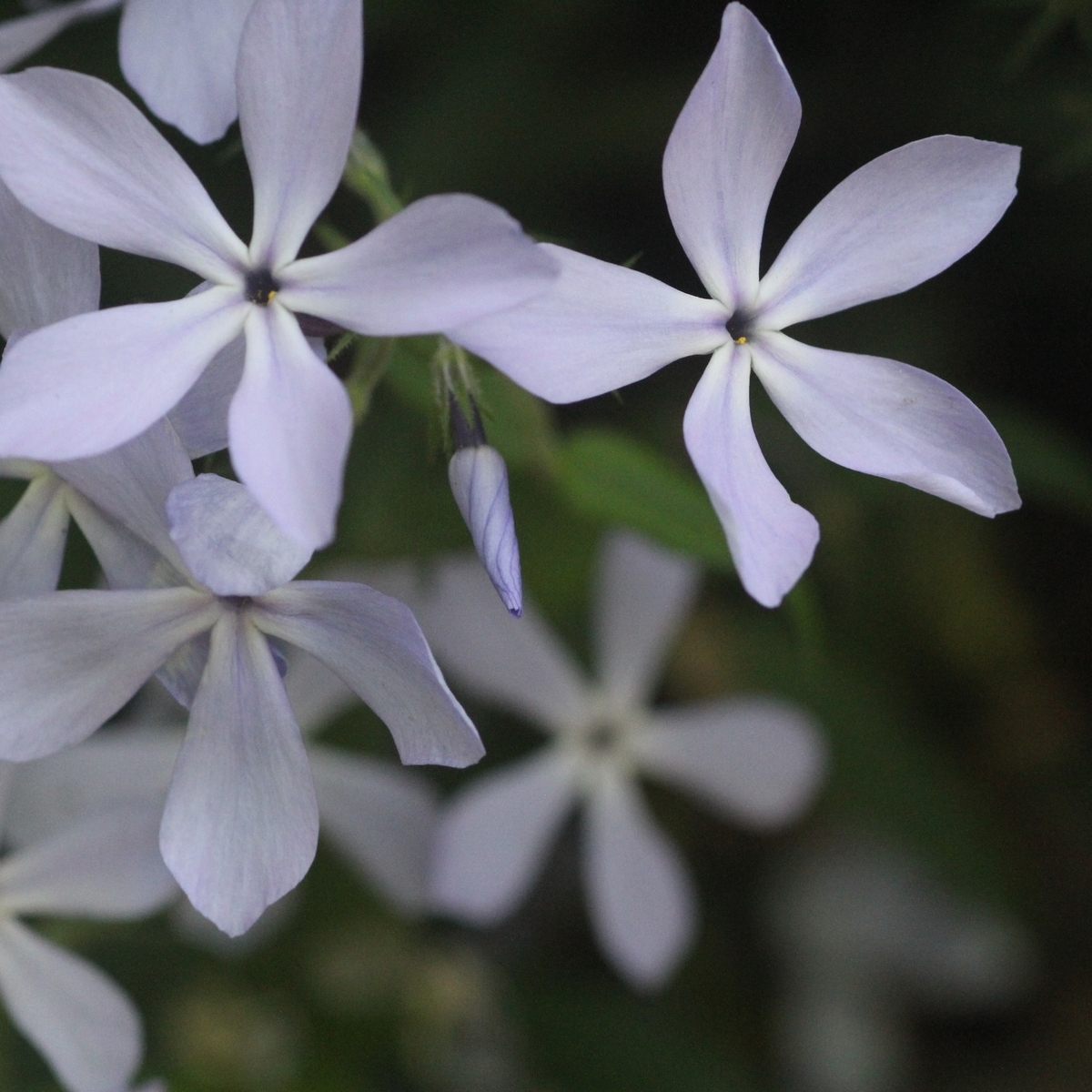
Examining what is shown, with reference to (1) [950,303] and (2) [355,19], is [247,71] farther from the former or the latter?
(1) [950,303]

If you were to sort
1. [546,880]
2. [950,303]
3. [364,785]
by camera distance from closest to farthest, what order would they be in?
[364,785], [950,303], [546,880]

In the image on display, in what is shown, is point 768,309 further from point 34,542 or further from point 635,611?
point 635,611

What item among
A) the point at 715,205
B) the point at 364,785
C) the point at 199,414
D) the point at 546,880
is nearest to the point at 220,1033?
the point at 364,785

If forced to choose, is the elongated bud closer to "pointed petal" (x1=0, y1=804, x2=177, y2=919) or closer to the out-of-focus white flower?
"pointed petal" (x1=0, y1=804, x2=177, y2=919)

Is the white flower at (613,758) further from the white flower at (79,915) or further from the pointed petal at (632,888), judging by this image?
the white flower at (79,915)

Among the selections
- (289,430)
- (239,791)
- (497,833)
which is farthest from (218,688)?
(497,833)

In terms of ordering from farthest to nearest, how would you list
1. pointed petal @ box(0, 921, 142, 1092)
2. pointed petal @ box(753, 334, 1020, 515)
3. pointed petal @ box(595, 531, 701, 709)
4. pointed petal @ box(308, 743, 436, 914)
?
pointed petal @ box(595, 531, 701, 709), pointed petal @ box(308, 743, 436, 914), pointed petal @ box(0, 921, 142, 1092), pointed petal @ box(753, 334, 1020, 515)

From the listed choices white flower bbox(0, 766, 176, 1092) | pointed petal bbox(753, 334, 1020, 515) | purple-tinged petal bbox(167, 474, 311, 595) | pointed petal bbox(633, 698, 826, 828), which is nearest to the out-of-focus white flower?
pointed petal bbox(633, 698, 826, 828)
